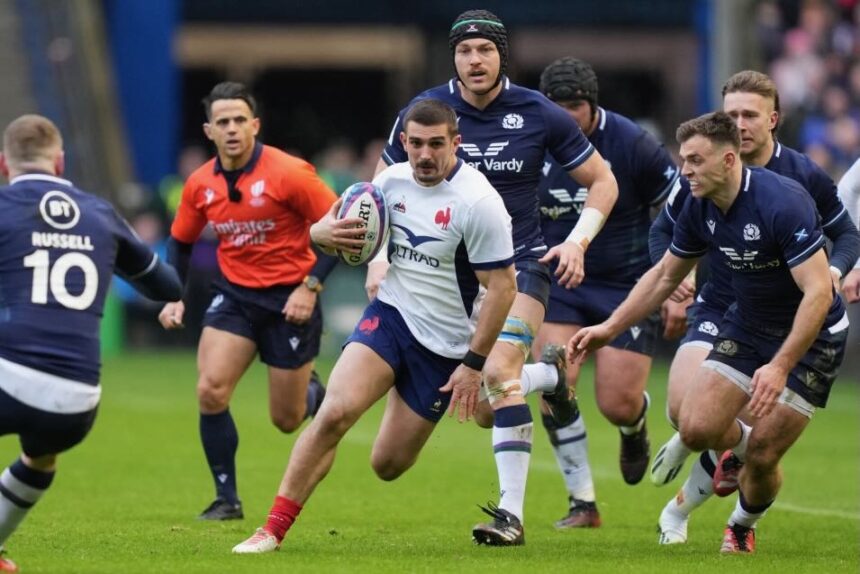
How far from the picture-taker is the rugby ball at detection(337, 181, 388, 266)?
328 inches

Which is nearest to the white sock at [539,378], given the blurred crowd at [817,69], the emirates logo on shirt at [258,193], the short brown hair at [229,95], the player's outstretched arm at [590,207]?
the player's outstretched arm at [590,207]

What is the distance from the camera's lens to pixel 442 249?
848 centimetres

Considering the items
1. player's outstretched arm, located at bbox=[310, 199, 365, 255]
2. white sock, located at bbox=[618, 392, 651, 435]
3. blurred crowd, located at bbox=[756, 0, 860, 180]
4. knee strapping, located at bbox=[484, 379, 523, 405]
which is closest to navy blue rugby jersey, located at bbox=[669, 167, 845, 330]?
knee strapping, located at bbox=[484, 379, 523, 405]

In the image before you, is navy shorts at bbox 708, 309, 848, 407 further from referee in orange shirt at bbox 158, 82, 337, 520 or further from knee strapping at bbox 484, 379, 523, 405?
referee in orange shirt at bbox 158, 82, 337, 520

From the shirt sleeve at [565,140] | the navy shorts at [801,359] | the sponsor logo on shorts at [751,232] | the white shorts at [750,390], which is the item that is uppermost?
the shirt sleeve at [565,140]

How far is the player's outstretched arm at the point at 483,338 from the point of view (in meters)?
8.27

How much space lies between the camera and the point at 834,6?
86.5 ft

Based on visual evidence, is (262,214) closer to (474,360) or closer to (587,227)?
(587,227)

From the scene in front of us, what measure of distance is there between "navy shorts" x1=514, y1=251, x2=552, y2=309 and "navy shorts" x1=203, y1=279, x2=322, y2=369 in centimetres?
191

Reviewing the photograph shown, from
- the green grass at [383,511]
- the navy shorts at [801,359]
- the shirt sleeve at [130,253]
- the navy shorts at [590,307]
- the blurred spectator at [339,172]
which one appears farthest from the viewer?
the blurred spectator at [339,172]

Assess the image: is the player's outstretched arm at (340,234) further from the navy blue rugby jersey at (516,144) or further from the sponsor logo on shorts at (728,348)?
the sponsor logo on shorts at (728,348)

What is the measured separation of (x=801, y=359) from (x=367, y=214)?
7.32 ft

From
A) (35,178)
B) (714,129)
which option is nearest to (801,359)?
(714,129)

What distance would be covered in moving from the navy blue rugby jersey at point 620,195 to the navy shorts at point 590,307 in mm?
83
